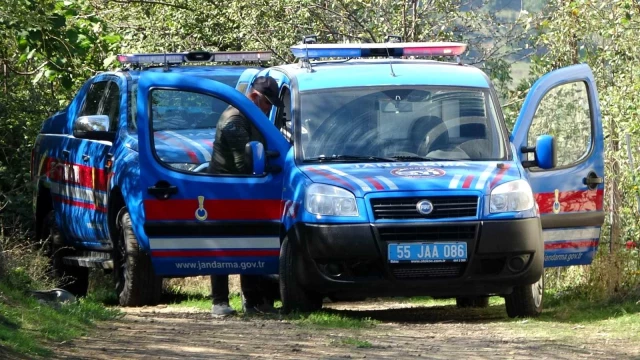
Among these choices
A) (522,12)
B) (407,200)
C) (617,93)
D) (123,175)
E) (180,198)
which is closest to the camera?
(407,200)

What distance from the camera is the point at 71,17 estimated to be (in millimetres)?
15805

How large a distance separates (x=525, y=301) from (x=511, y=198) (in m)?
0.96

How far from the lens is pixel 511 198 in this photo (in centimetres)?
949

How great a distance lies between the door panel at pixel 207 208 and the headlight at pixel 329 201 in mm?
614

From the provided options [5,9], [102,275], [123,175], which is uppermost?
[5,9]

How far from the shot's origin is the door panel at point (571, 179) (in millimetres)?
10359

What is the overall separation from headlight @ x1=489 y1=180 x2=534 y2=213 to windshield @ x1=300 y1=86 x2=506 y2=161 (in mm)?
591

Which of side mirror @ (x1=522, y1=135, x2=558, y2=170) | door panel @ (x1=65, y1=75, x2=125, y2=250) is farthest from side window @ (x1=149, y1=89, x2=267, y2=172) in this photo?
→ side mirror @ (x1=522, y1=135, x2=558, y2=170)

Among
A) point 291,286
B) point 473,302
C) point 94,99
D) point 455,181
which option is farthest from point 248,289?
point 94,99

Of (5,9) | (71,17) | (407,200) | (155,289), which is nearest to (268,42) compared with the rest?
(71,17)

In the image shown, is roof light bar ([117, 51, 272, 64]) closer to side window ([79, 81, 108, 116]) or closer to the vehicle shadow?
side window ([79, 81, 108, 116])

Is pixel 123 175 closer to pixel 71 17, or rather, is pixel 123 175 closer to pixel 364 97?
pixel 364 97

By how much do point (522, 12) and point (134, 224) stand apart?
25.3 ft

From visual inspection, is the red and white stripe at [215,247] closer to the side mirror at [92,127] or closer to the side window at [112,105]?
the side mirror at [92,127]
